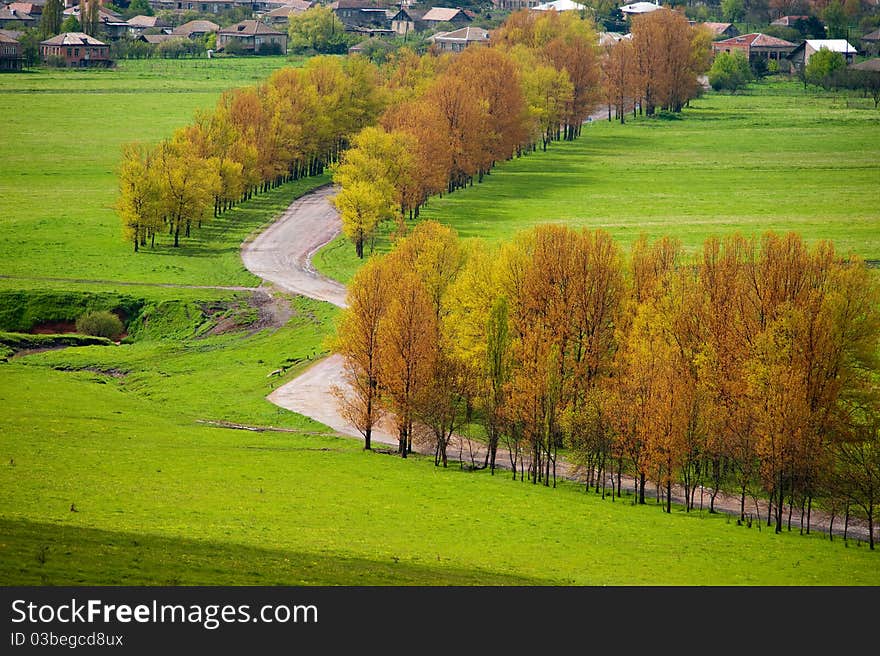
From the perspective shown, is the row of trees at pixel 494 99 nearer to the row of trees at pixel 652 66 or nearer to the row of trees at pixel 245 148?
the row of trees at pixel 652 66

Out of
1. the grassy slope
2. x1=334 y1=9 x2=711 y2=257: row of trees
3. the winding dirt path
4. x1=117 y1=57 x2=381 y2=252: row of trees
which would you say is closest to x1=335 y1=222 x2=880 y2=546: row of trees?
the winding dirt path

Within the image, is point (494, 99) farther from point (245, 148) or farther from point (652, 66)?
point (652, 66)

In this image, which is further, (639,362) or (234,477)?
(639,362)

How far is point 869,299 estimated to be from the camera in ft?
202

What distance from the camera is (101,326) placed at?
86875mm

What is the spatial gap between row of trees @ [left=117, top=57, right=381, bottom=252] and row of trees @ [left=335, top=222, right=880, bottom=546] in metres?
44.3

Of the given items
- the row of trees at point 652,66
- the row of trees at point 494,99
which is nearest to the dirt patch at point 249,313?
the row of trees at point 494,99

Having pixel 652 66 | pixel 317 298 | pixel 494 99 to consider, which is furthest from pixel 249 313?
pixel 652 66

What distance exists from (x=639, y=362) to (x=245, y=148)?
72.8 m

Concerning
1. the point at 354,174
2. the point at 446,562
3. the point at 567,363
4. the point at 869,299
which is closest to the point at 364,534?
the point at 446,562

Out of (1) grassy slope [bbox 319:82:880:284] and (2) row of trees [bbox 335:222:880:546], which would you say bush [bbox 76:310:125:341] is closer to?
(1) grassy slope [bbox 319:82:880:284]

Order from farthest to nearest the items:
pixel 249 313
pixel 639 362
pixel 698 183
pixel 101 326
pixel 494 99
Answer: pixel 494 99, pixel 698 183, pixel 249 313, pixel 101 326, pixel 639 362

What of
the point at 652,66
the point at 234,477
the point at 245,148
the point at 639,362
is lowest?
the point at 234,477

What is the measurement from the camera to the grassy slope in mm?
114688
